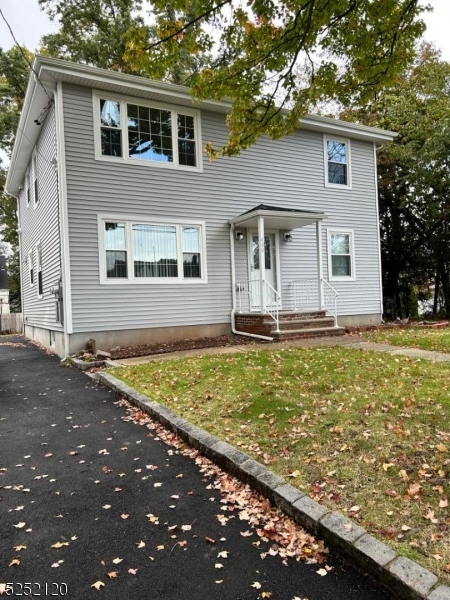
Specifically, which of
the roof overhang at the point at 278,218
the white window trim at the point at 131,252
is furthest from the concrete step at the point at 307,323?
the roof overhang at the point at 278,218

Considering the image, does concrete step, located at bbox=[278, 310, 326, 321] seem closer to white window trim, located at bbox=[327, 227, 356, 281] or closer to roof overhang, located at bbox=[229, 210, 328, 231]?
white window trim, located at bbox=[327, 227, 356, 281]

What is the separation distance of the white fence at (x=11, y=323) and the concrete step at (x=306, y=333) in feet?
49.9

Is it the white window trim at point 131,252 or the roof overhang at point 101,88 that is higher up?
the roof overhang at point 101,88

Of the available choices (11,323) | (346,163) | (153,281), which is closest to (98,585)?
(153,281)

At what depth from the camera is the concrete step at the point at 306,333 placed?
31.7ft

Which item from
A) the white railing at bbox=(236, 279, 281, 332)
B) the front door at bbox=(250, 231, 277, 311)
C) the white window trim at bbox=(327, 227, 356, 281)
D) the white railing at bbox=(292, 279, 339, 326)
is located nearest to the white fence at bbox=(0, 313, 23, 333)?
the white railing at bbox=(236, 279, 281, 332)

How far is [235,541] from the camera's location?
2.43 m

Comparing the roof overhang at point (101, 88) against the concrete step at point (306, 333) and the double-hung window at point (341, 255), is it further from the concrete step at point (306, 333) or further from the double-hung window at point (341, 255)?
the concrete step at point (306, 333)

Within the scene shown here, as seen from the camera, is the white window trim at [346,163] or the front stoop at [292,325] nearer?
the front stoop at [292,325]

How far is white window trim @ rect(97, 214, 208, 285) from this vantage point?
930cm

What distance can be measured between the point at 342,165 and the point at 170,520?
12.9 m

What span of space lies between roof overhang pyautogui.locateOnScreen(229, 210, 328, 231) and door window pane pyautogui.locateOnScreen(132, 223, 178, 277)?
1878mm

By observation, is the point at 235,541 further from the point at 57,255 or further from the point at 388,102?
the point at 388,102

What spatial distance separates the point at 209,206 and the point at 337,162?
16.9 ft
